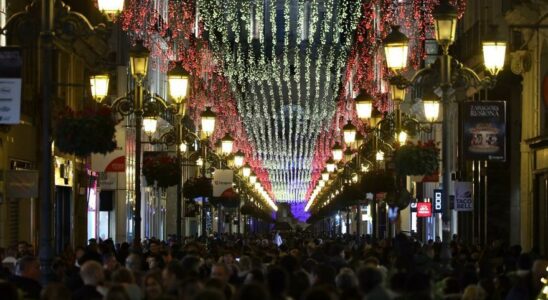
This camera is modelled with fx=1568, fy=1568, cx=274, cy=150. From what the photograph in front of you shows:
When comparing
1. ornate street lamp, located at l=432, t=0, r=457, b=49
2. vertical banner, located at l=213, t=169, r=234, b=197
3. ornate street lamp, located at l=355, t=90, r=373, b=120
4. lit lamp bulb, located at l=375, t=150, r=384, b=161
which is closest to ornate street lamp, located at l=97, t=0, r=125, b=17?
ornate street lamp, located at l=432, t=0, r=457, b=49

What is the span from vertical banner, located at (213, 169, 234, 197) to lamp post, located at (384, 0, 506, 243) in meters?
31.5

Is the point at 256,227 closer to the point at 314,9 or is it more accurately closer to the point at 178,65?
the point at 314,9

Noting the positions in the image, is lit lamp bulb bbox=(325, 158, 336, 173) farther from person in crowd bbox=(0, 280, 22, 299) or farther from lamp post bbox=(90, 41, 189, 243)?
person in crowd bbox=(0, 280, 22, 299)

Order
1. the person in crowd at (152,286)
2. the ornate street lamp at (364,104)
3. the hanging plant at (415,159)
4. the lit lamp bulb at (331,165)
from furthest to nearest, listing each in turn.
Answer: the lit lamp bulb at (331,165), the ornate street lamp at (364,104), the hanging plant at (415,159), the person in crowd at (152,286)

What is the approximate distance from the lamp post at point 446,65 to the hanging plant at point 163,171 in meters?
12.6

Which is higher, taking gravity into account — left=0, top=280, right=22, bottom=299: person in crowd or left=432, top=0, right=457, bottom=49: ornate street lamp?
left=432, top=0, right=457, bottom=49: ornate street lamp

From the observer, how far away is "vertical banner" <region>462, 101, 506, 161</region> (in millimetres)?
33938

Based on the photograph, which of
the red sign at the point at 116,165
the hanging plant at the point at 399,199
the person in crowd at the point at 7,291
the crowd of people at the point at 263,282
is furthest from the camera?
the red sign at the point at 116,165

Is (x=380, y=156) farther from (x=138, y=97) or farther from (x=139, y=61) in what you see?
(x=138, y=97)

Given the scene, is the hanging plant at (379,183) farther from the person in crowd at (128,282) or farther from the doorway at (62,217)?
the person in crowd at (128,282)

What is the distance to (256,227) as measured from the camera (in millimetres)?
169500

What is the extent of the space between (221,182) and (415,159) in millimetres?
27425

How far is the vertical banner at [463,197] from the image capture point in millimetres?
42250

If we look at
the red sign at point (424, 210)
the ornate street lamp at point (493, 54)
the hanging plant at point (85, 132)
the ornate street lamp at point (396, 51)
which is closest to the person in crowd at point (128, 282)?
the hanging plant at point (85, 132)
